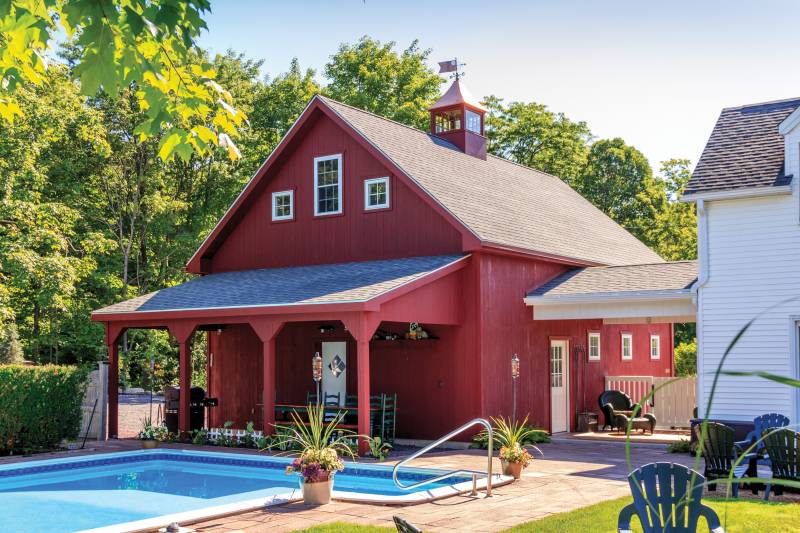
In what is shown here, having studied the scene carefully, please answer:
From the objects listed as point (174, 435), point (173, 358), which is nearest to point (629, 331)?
point (174, 435)

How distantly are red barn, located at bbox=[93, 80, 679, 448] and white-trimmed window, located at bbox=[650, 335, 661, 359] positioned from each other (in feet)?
6.24

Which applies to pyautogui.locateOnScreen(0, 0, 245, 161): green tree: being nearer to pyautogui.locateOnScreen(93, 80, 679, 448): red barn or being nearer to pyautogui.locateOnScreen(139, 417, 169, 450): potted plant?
pyautogui.locateOnScreen(93, 80, 679, 448): red barn

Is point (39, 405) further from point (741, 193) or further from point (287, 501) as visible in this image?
point (741, 193)

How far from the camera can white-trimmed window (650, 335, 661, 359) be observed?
2551 cm

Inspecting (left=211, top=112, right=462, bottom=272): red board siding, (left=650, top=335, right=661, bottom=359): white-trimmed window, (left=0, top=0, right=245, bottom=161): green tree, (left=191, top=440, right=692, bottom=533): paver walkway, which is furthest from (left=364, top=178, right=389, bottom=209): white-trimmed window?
(left=0, top=0, right=245, bottom=161): green tree

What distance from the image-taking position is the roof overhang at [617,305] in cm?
1775

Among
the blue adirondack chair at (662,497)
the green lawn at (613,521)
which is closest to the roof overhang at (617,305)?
the green lawn at (613,521)

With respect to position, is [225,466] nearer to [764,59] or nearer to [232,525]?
[232,525]

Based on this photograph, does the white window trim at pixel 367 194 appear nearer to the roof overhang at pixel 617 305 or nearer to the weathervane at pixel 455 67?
the roof overhang at pixel 617 305

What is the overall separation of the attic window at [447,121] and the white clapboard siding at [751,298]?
1017cm

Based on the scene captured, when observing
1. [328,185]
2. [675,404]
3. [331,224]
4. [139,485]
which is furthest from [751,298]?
[139,485]

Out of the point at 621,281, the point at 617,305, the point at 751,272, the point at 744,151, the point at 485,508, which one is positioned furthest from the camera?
the point at 621,281

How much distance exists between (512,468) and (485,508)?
2296 mm

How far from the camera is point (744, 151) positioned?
52.6ft
